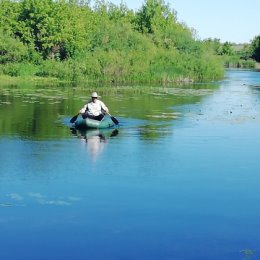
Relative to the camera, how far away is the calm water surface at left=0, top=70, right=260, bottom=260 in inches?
342

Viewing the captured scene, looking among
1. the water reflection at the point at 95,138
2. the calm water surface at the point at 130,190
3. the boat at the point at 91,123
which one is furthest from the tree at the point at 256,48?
the water reflection at the point at 95,138

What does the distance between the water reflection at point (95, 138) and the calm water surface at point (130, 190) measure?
37 millimetres

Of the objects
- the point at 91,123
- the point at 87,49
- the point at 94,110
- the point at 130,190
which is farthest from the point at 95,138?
the point at 87,49

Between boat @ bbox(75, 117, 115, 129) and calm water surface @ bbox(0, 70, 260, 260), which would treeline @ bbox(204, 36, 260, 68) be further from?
calm water surface @ bbox(0, 70, 260, 260)

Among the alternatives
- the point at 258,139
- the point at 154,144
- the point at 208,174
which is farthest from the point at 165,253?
the point at 258,139

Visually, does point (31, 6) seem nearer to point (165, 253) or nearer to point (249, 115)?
point (249, 115)

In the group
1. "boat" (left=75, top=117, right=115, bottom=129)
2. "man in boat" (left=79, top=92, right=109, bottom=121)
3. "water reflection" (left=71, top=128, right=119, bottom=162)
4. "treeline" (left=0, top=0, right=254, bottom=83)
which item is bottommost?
"water reflection" (left=71, top=128, right=119, bottom=162)

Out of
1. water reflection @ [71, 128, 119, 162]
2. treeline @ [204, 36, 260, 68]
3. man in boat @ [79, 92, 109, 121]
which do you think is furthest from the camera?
treeline @ [204, 36, 260, 68]

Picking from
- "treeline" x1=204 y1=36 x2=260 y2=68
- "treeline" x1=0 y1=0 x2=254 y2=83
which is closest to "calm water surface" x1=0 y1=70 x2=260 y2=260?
"treeline" x1=0 y1=0 x2=254 y2=83

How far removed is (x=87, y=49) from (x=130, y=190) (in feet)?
155

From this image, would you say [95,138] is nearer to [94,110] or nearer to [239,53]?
[94,110]

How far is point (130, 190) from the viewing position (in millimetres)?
11773

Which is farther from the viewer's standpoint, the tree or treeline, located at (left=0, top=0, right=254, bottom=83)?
the tree

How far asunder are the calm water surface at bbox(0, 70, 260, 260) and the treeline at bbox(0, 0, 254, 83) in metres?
26.7
